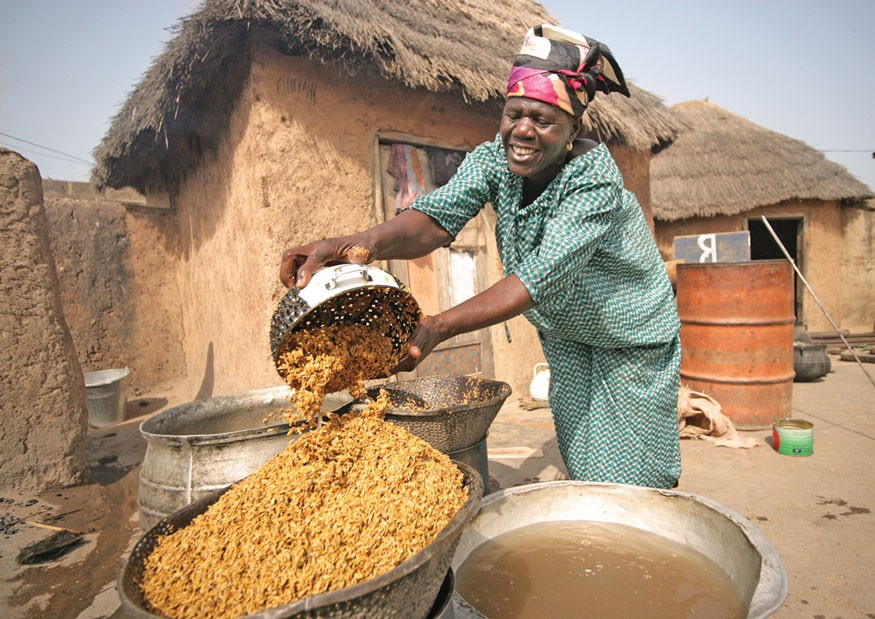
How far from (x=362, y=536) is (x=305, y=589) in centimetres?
15

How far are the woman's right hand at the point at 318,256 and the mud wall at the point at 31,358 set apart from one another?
3.01 meters

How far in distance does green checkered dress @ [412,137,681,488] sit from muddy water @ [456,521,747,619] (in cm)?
45

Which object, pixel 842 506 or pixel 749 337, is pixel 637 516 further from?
pixel 749 337

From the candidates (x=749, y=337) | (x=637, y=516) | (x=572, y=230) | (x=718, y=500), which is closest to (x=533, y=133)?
(x=572, y=230)

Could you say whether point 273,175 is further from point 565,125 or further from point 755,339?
point 755,339

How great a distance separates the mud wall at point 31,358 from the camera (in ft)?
11.3

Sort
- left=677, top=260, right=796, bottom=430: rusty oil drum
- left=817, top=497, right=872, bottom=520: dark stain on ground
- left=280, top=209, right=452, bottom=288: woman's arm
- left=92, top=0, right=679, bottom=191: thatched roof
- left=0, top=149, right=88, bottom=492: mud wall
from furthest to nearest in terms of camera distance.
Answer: left=677, top=260, right=796, bottom=430: rusty oil drum, left=92, top=0, right=679, bottom=191: thatched roof, left=0, top=149, right=88, bottom=492: mud wall, left=817, top=497, right=872, bottom=520: dark stain on ground, left=280, top=209, right=452, bottom=288: woman's arm

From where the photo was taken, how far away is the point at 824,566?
2473mm

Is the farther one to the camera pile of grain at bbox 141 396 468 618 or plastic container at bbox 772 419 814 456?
plastic container at bbox 772 419 814 456

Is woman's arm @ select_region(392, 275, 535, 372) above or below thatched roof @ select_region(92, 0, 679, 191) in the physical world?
below

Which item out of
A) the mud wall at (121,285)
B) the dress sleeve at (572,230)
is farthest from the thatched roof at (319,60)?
the dress sleeve at (572,230)

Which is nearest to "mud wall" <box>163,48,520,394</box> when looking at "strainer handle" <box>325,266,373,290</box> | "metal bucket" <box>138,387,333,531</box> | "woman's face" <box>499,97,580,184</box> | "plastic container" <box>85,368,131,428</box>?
"plastic container" <box>85,368,131,428</box>

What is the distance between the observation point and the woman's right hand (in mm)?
1449

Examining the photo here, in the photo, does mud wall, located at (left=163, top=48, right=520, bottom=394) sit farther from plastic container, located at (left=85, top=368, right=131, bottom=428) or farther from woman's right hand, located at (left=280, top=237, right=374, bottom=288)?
woman's right hand, located at (left=280, top=237, right=374, bottom=288)
